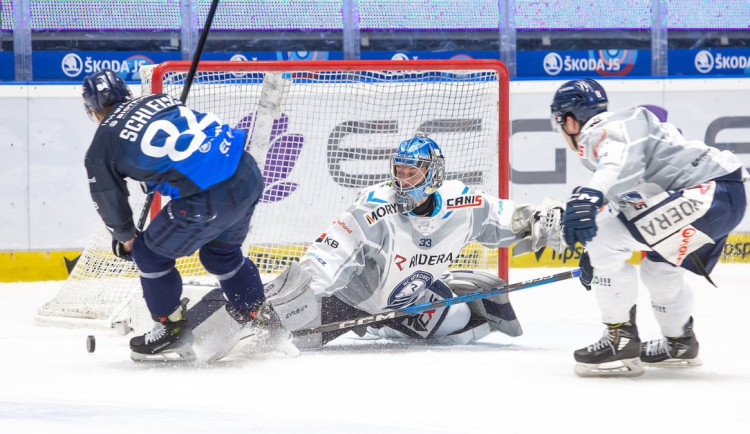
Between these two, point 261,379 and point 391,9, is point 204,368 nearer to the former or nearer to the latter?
point 261,379

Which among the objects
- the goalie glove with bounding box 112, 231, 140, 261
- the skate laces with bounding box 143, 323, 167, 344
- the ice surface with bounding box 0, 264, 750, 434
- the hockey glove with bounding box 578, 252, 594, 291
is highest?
the goalie glove with bounding box 112, 231, 140, 261

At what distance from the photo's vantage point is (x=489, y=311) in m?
3.81

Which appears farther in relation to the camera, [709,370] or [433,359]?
[433,359]

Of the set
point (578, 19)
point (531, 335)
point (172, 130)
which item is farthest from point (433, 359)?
point (578, 19)

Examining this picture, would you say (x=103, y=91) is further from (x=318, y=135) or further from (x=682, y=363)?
(x=318, y=135)

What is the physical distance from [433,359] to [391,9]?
332 cm

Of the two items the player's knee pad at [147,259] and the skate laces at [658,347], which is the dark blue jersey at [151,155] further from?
the skate laces at [658,347]

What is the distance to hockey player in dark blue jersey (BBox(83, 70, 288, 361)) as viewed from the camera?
10.1 feet

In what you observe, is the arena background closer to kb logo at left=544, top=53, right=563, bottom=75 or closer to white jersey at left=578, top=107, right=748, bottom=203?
kb logo at left=544, top=53, right=563, bottom=75

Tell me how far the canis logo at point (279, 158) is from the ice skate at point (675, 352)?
220 centimetres

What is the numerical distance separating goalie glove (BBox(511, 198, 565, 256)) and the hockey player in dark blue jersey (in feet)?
3.14

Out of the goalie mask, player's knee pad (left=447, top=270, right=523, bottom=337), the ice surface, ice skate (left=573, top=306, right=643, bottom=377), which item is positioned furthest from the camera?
player's knee pad (left=447, top=270, right=523, bottom=337)

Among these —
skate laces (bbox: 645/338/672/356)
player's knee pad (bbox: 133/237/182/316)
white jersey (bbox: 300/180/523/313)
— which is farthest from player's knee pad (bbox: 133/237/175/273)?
skate laces (bbox: 645/338/672/356)

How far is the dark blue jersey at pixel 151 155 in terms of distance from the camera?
10.0 ft
